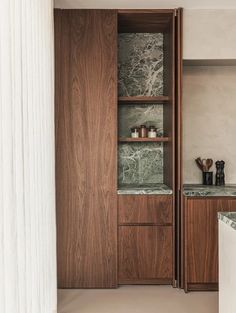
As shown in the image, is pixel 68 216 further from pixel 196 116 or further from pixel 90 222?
pixel 196 116

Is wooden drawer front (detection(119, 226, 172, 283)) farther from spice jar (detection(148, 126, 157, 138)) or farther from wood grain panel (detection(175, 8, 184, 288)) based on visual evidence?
spice jar (detection(148, 126, 157, 138))

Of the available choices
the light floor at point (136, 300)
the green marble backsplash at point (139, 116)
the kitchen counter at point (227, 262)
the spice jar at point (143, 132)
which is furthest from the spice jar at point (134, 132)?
Result: the kitchen counter at point (227, 262)

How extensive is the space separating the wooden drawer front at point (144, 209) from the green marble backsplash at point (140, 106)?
1.57 ft

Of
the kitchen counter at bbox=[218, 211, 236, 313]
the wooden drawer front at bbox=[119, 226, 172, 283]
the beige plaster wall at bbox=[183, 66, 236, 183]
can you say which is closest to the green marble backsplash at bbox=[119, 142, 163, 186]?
the beige plaster wall at bbox=[183, 66, 236, 183]

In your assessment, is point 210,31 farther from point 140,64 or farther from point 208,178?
point 208,178

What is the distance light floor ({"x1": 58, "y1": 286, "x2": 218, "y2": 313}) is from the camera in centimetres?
323

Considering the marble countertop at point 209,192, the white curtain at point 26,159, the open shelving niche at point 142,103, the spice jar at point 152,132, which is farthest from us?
the open shelving niche at point 142,103

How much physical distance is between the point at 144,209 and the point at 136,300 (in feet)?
2.50

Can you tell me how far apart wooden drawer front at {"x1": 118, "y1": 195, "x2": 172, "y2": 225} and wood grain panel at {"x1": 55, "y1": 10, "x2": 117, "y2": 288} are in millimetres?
86

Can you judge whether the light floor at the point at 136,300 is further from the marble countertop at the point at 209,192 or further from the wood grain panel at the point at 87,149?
the marble countertop at the point at 209,192

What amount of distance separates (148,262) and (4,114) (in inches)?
98.9

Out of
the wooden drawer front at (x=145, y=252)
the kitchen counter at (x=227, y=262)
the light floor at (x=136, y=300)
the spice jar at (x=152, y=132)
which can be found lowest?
the light floor at (x=136, y=300)

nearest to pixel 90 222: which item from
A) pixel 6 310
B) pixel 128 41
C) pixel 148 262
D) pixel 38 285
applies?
pixel 148 262

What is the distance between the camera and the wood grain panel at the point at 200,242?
11.8 feet
